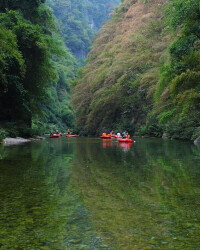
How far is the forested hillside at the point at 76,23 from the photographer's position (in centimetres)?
11856

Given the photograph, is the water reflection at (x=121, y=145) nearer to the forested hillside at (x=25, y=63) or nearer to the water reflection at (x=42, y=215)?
the forested hillside at (x=25, y=63)

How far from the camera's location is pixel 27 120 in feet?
89.4

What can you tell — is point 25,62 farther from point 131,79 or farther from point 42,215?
point 42,215

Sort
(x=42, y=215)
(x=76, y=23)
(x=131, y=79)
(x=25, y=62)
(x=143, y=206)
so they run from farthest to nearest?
(x=76, y=23) → (x=131, y=79) → (x=25, y=62) → (x=143, y=206) → (x=42, y=215)

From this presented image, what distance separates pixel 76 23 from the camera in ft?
401

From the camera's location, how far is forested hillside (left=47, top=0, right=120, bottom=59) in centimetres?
11856

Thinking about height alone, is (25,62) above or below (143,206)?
above

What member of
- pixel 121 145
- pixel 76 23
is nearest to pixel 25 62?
pixel 121 145

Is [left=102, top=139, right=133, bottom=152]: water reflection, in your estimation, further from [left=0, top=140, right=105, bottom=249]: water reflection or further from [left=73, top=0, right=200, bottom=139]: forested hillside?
[left=0, top=140, right=105, bottom=249]: water reflection

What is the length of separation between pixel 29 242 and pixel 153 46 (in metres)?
31.8

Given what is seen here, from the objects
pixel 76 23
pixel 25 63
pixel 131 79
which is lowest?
pixel 25 63

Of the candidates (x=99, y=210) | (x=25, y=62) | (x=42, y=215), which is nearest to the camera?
(x=42, y=215)

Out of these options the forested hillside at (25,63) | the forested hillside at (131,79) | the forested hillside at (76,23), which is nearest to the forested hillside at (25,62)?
the forested hillside at (25,63)

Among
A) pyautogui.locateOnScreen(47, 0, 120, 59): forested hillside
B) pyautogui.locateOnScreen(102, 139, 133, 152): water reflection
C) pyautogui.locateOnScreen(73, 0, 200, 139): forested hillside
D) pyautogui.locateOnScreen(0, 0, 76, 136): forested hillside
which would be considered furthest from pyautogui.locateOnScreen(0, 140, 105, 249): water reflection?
pyautogui.locateOnScreen(47, 0, 120, 59): forested hillside
